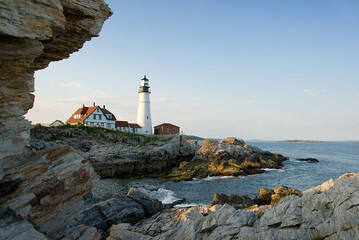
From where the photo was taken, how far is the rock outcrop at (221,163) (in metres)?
33.7

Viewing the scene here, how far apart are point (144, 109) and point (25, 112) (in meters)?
55.8

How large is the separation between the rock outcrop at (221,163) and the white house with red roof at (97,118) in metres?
27.6

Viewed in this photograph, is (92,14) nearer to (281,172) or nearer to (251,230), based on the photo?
(251,230)

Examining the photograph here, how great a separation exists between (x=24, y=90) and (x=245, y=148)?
132ft

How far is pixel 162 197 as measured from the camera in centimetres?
2233

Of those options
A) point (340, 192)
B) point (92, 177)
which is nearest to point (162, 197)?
point (92, 177)

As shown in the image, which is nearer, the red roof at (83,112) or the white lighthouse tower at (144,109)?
the red roof at (83,112)

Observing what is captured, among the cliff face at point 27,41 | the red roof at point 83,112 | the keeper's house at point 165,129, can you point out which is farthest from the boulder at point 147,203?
the keeper's house at point 165,129

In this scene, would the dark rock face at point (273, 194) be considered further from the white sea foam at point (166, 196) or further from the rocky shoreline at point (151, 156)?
the rocky shoreline at point (151, 156)

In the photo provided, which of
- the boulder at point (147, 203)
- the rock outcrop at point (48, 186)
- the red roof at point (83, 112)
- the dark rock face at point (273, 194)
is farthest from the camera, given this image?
the red roof at point (83, 112)

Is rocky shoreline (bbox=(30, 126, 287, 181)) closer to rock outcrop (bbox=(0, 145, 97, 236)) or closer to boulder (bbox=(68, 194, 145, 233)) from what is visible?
boulder (bbox=(68, 194, 145, 233))

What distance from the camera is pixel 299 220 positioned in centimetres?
772

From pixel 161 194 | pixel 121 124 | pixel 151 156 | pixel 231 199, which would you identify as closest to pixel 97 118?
pixel 121 124

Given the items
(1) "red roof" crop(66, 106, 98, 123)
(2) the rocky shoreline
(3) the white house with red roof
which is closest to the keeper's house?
(3) the white house with red roof
